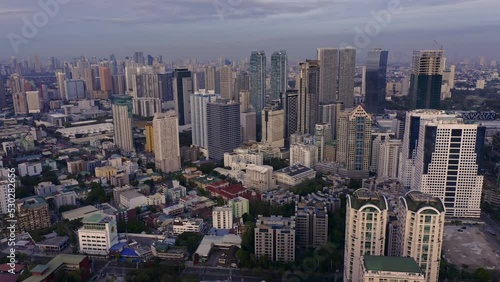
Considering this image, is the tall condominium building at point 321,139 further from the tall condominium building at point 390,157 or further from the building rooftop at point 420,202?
the building rooftop at point 420,202

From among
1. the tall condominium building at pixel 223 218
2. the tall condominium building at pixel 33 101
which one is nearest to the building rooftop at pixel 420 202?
the tall condominium building at pixel 223 218

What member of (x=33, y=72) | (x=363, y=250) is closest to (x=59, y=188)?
(x=363, y=250)

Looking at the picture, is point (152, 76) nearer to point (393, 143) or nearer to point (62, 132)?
point (62, 132)

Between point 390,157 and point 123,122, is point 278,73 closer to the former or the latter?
point 123,122

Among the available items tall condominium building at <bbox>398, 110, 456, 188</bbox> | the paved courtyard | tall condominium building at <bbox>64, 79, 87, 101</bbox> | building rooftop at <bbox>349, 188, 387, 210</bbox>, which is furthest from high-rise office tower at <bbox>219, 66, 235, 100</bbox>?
building rooftop at <bbox>349, 188, 387, 210</bbox>

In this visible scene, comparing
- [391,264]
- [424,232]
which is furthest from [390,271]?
[424,232]

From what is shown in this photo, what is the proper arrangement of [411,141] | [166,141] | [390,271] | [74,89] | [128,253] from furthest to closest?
1. [74,89]
2. [166,141]
3. [411,141]
4. [128,253]
5. [390,271]
